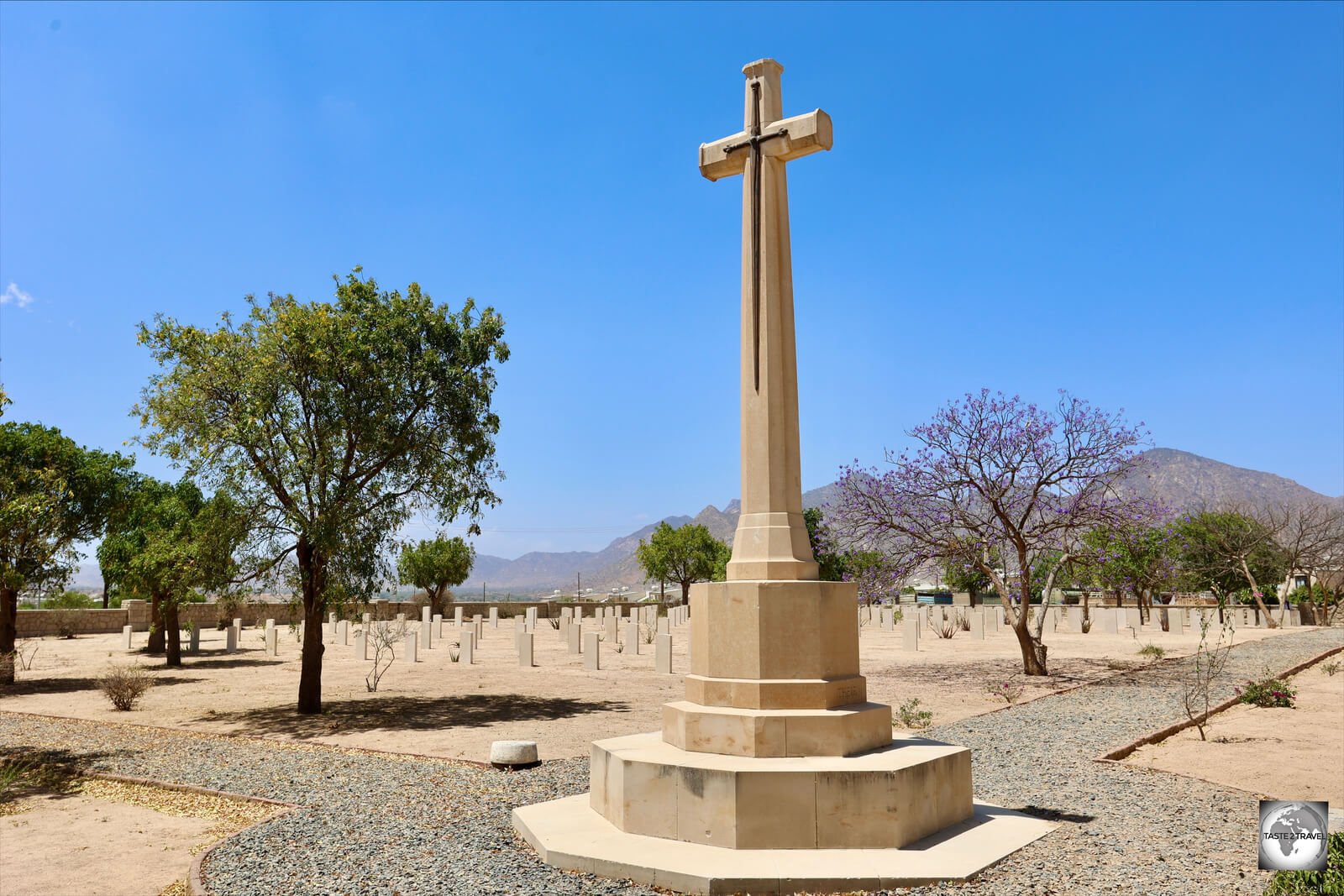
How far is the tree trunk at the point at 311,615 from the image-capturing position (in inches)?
568

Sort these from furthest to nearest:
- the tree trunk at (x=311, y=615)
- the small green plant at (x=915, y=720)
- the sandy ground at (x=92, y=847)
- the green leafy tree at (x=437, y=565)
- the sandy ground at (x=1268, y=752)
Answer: the green leafy tree at (x=437, y=565)
the tree trunk at (x=311, y=615)
the small green plant at (x=915, y=720)
the sandy ground at (x=1268, y=752)
the sandy ground at (x=92, y=847)

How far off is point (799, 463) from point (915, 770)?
2.55 meters

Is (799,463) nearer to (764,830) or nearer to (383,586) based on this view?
(764,830)

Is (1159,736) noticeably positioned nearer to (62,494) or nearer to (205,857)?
(205,857)

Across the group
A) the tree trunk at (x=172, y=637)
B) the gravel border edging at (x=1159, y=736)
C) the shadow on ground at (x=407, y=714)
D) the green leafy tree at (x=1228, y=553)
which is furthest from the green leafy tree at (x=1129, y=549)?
the green leafy tree at (x=1228, y=553)

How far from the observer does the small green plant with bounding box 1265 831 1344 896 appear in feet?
12.4

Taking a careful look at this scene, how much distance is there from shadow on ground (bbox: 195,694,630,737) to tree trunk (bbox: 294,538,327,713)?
331 mm

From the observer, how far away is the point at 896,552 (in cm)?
1811

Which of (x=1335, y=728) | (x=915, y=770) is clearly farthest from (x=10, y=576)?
(x=1335, y=728)

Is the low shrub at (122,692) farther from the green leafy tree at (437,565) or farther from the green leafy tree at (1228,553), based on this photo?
Answer: the green leafy tree at (1228,553)

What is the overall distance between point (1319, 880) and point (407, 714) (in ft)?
44.0

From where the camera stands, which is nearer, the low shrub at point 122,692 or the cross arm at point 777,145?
the cross arm at point 777,145

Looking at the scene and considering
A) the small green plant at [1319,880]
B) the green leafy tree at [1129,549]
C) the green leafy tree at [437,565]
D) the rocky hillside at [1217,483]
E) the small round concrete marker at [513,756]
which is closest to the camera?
the small green plant at [1319,880]

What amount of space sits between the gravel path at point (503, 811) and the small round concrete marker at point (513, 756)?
0.20 metres
